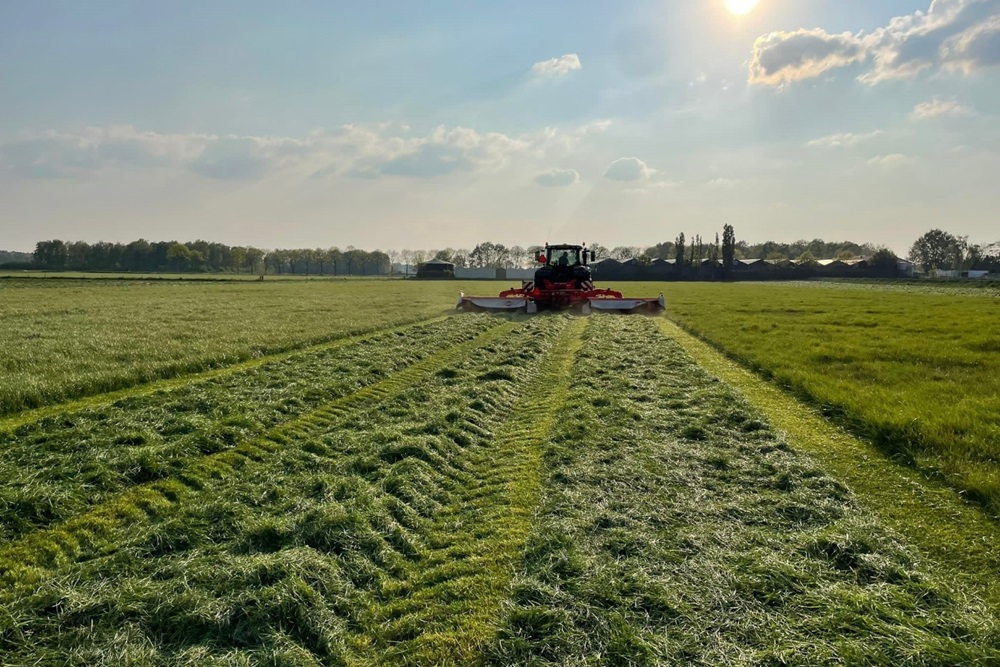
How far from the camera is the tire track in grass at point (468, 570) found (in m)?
3.37

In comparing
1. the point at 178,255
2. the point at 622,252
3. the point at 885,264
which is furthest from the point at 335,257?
the point at 885,264

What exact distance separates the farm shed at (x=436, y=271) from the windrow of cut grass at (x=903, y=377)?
105843 millimetres

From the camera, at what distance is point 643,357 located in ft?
44.8

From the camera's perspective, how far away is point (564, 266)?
29031 millimetres

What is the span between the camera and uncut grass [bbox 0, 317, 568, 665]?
3.31 meters

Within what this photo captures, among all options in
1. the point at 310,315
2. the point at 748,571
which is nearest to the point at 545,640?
the point at 748,571

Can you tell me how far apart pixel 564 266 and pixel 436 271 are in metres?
101

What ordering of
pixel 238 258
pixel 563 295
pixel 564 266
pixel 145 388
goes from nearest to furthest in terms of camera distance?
1. pixel 145 388
2. pixel 563 295
3. pixel 564 266
4. pixel 238 258

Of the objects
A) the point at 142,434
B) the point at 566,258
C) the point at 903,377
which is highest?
the point at 566,258

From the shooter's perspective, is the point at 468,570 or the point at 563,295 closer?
the point at 468,570

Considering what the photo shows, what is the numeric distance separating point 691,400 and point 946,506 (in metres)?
4.22

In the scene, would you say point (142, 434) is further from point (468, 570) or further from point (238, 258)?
point (238, 258)

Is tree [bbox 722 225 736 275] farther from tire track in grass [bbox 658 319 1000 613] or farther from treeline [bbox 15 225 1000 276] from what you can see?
tire track in grass [bbox 658 319 1000 613]

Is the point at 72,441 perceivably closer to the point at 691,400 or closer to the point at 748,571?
the point at 748,571
